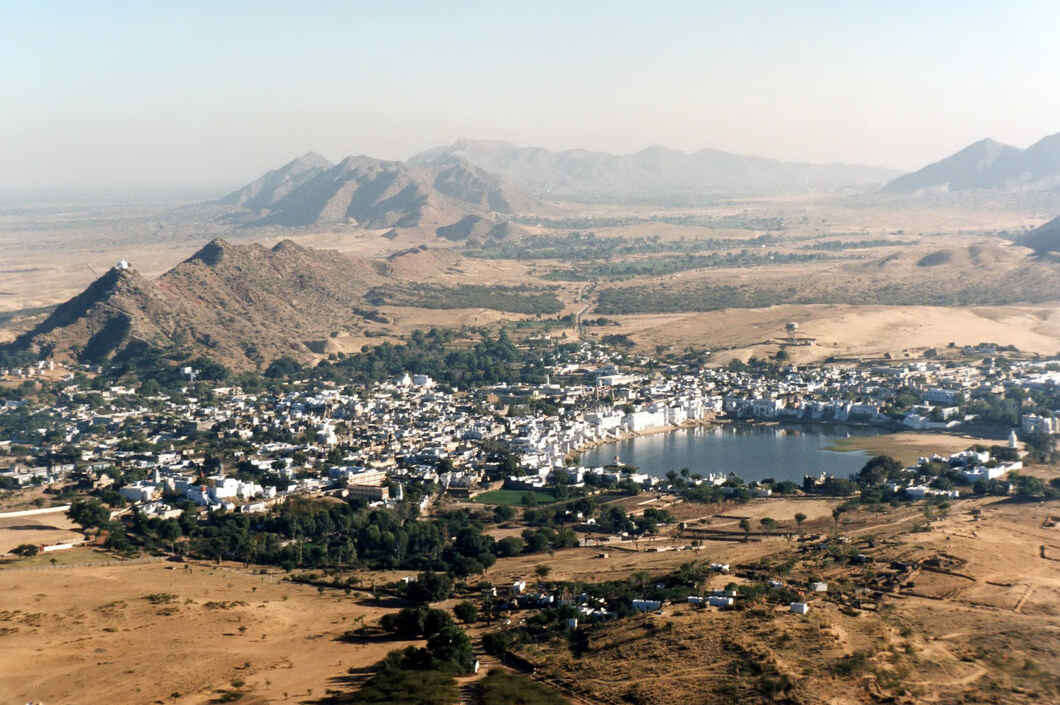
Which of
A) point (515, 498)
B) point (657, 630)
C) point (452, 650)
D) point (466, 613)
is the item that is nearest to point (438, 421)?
point (515, 498)

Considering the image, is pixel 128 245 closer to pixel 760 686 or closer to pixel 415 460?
pixel 415 460

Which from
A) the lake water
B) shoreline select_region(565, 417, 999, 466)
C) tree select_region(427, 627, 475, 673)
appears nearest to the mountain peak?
shoreline select_region(565, 417, 999, 466)

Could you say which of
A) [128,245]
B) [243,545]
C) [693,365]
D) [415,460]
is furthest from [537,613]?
[128,245]

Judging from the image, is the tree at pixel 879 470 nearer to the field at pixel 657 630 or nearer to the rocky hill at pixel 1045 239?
the field at pixel 657 630

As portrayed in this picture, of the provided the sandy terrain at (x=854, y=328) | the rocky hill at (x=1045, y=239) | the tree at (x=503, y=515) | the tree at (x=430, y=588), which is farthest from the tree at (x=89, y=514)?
the rocky hill at (x=1045, y=239)

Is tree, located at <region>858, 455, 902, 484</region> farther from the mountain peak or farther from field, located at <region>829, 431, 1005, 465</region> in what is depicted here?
the mountain peak

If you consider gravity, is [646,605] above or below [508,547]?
above

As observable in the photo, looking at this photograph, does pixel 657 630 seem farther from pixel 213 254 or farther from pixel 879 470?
pixel 213 254
